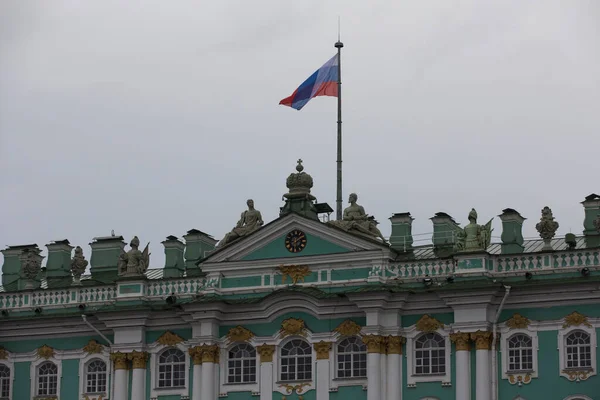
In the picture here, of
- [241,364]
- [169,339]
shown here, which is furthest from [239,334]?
[169,339]

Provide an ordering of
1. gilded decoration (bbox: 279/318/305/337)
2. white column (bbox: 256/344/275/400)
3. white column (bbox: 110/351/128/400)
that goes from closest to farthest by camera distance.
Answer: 1. gilded decoration (bbox: 279/318/305/337)
2. white column (bbox: 256/344/275/400)
3. white column (bbox: 110/351/128/400)

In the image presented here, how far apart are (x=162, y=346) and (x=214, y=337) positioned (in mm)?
2692

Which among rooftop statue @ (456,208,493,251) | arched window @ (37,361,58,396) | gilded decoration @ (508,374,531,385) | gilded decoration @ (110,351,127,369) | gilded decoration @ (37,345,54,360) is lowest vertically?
gilded decoration @ (508,374,531,385)

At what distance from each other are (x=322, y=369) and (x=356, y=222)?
5.68m

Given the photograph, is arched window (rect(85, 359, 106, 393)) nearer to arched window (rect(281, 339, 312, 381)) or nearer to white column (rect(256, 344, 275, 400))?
white column (rect(256, 344, 275, 400))

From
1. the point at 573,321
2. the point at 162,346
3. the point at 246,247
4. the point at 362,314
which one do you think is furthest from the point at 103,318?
the point at 573,321

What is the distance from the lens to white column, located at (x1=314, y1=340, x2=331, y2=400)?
56031 mm

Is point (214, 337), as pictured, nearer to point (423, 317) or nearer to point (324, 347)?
point (324, 347)

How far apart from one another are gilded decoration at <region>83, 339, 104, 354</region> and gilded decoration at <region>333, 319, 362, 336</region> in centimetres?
1048

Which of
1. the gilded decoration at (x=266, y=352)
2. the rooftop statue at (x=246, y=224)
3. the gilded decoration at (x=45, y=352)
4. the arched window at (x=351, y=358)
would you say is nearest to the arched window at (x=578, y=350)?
the arched window at (x=351, y=358)

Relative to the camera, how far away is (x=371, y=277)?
2207 inches

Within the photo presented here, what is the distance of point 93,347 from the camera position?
60.8 meters

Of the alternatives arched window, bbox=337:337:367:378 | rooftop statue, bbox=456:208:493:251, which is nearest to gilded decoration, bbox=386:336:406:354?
arched window, bbox=337:337:367:378

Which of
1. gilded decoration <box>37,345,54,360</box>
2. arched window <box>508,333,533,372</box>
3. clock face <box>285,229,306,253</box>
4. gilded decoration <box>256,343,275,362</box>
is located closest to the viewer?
arched window <box>508,333,533,372</box>
